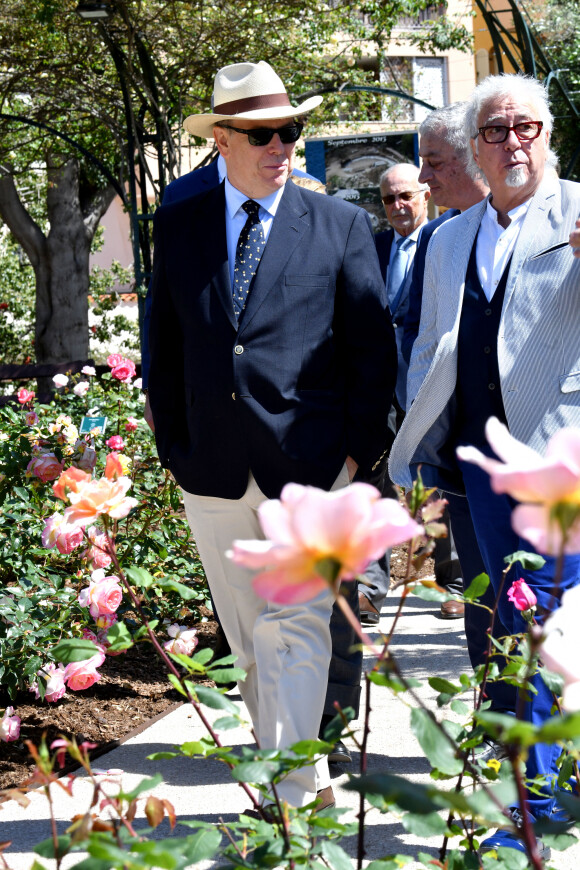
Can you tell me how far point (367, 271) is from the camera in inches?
135

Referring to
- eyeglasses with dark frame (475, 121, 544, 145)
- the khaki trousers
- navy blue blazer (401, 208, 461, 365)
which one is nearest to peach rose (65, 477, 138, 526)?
the khaki trousers

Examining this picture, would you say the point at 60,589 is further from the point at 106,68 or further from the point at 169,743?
the point at 106,68

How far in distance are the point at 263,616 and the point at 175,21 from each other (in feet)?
33.7

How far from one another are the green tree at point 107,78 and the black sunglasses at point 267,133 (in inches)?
322

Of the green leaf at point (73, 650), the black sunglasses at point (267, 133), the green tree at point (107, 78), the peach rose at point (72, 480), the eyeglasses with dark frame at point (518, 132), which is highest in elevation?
the green tree at point (107, 78)

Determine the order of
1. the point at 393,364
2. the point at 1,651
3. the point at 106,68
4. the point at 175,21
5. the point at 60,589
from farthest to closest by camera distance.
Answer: the point at 106,68, the point at 175,21, the point at 60,589, the point at 1,651, the point at 393,364

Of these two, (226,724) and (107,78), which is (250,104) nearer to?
(226,724)

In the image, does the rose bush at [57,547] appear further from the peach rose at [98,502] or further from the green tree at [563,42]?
the green tree at [563,42]

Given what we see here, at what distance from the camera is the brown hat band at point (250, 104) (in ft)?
11.2

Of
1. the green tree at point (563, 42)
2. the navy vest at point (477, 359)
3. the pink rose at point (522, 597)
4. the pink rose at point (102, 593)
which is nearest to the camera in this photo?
the pink rose at point (522, 597)

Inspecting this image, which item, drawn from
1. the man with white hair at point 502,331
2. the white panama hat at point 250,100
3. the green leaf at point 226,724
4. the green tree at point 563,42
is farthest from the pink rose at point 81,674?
the green tree at point 563,42

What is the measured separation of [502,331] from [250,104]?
1.02 metres

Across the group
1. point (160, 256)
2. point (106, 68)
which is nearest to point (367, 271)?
point (160, 256)

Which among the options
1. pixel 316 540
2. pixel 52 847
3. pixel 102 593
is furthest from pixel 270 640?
pixel 316 540
